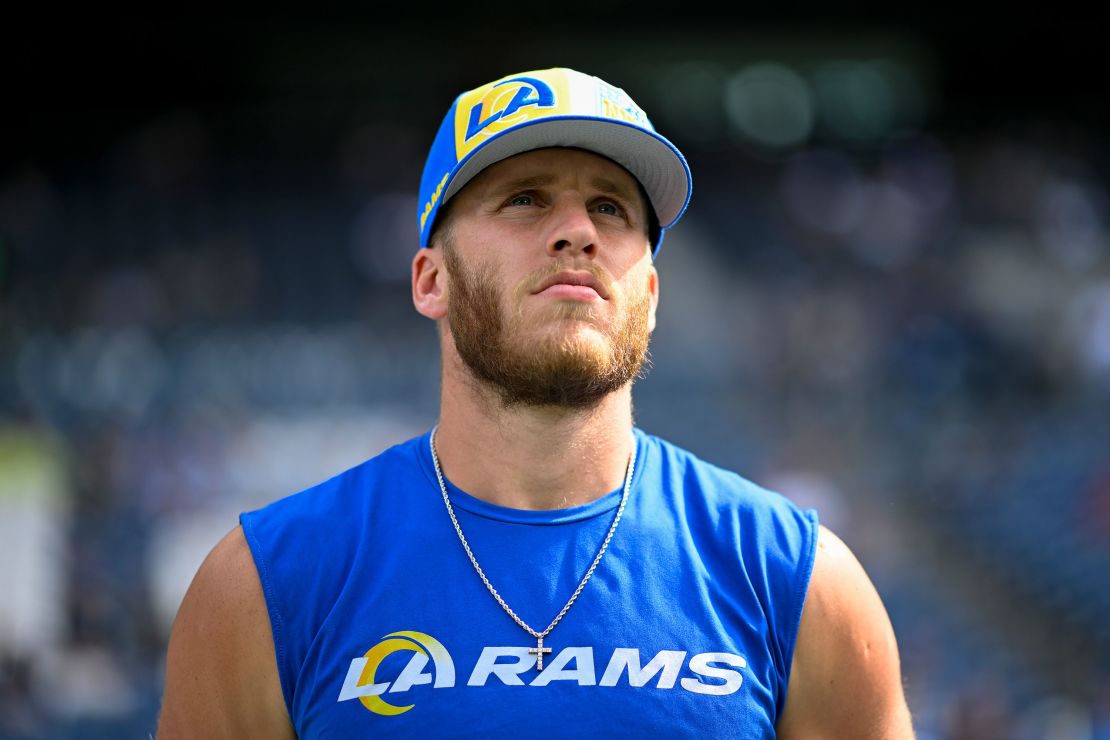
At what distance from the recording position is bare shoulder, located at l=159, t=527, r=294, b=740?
229cm

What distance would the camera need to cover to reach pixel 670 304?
13.1 meters

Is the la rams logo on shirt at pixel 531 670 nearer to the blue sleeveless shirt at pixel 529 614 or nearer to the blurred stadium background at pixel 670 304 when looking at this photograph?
the blue sleeveless shirt at pixel 529 614

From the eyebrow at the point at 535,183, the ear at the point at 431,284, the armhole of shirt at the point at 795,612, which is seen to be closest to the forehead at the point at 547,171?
the eyebrow at the point at 535,183

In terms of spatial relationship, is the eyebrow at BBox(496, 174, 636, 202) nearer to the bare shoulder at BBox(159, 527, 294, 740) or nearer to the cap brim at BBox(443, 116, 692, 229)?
the cap brim at BBox(443, 116, 692, 229)

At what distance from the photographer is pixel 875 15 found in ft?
54.3

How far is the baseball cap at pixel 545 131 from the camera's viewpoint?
2402 millimetres

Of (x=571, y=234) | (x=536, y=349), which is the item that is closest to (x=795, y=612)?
(x=536, y=349)

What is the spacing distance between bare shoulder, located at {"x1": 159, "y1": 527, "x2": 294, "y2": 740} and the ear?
1.98ft

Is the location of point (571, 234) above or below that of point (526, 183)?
below

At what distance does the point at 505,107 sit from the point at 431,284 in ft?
1.29

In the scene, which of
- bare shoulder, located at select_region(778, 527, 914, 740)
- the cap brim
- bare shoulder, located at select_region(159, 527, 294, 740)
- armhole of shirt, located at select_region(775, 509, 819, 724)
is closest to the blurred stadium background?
bare shoulder, located at select_region(778, 527, 914, 740)

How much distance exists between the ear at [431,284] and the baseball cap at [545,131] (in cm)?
7

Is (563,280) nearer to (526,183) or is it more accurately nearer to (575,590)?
(526,183)

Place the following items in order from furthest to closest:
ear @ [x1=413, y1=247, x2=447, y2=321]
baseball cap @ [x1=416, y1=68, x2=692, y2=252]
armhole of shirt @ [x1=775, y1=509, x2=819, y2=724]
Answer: ear @ [x1=413, y1=247, x2=447, y2=321] < baseball cap @ [x1=416, y1=68, x2=692, y2=252] < armhole of shirt @ [x1=775, y1=509, x2=819, y2=724]
